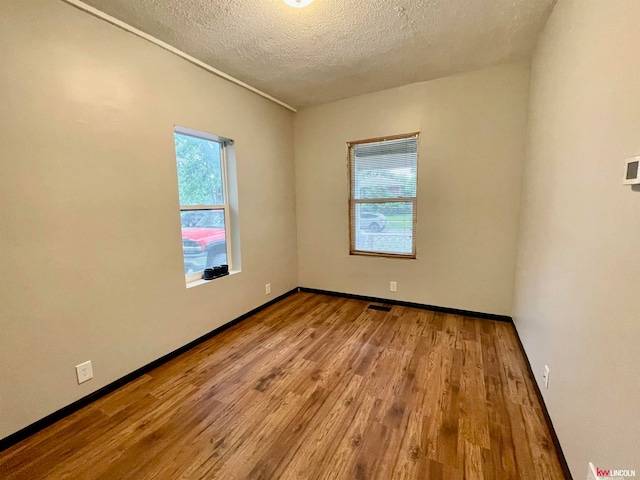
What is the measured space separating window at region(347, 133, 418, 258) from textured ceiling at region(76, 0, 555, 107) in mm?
768

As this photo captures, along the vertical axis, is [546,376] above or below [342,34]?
below

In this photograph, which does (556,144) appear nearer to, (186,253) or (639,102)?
(639,102)

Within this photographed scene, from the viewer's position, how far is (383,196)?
11.3 ft

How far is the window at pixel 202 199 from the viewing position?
8.36 feet

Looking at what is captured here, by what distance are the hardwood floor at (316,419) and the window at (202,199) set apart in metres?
0.93

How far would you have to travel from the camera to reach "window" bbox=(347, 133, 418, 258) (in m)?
3.27

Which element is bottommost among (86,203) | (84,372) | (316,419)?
(316,419)

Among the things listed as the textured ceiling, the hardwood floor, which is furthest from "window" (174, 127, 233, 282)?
the hardwood floor

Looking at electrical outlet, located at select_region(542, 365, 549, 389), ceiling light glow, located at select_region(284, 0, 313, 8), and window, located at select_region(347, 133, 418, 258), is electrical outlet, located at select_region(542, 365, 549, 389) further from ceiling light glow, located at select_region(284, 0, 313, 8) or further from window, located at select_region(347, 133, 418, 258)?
ceiling light glow, located at select_region(284, 0, 313, 8)

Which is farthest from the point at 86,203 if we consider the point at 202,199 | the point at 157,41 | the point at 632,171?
the point at 632,171

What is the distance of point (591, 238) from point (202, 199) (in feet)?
9.49

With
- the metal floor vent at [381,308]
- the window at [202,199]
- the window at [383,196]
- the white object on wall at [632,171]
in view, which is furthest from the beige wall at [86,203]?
the white object on wall at [632,171]

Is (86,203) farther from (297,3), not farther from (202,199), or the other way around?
(297,3)

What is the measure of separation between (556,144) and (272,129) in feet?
9.44
